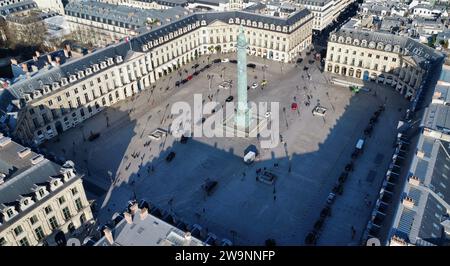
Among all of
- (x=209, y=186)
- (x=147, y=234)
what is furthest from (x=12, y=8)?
(x=147, y=234)

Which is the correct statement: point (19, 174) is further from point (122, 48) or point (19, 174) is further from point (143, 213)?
point (122, 48)

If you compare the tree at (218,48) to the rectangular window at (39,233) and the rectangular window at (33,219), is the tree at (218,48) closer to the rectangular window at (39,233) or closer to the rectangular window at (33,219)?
the rectangular window at (39,233)

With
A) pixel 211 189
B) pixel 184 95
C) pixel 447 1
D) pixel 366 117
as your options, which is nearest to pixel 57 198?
pixel 211 189

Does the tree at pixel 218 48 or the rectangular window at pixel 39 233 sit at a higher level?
the tree at pixel 218 48

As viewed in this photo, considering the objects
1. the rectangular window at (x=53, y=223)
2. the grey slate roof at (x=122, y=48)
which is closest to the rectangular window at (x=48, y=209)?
the rectangular window at (x=53, y=223)

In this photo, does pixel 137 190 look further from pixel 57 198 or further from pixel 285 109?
pixel 285 109

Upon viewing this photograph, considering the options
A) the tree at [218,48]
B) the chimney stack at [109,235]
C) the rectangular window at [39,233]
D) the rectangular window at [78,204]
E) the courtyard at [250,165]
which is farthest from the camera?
the tree at [218,48]

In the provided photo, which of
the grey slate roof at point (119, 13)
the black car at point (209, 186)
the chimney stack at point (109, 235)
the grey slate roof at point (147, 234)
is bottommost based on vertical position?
the black car at point (209, 186)

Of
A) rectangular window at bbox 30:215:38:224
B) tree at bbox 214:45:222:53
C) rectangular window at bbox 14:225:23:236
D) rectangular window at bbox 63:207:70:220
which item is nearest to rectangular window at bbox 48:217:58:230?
rectangular window at bbox 63:207:70:220
